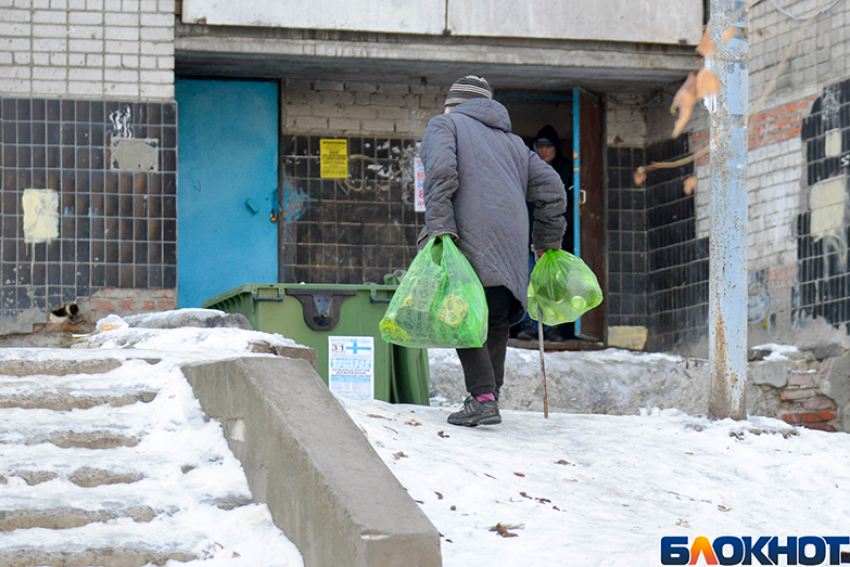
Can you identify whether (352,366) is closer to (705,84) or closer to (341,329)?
(341,329)

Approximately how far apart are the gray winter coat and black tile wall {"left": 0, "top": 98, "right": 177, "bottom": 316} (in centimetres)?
385

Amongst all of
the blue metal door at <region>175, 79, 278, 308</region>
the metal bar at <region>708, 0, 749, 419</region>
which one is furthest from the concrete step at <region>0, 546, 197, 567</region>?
the blue metal door at <region>175, 79, 278, 308</region>

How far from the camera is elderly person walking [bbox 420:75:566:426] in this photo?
19.5 ft

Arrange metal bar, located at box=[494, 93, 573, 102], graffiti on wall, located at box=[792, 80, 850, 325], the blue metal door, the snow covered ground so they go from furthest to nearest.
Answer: metal bar, located at box=[494, 93, 573, 102] < the blue metal door < graffiti on wall, located at box=[792, 80, 850, 325] < the snow covered ground

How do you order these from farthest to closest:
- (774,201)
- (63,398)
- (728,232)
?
(774,201) < (728,232) < (63,398)

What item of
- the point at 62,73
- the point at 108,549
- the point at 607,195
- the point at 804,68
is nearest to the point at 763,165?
the point at 804,68

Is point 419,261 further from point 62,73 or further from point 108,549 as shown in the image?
point 62,73

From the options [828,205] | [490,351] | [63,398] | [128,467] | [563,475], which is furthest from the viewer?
[828,205]

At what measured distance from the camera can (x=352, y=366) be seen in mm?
7184

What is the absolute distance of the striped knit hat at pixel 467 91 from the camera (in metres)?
6.40

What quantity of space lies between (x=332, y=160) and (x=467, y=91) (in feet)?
15.1

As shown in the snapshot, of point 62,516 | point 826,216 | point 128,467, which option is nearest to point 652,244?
point 826,216

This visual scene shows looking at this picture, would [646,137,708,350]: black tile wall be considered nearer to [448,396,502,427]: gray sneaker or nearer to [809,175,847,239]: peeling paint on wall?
[809,175,847,239]: peeling paint on wall

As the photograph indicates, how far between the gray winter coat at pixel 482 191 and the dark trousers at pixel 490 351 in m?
0.10
